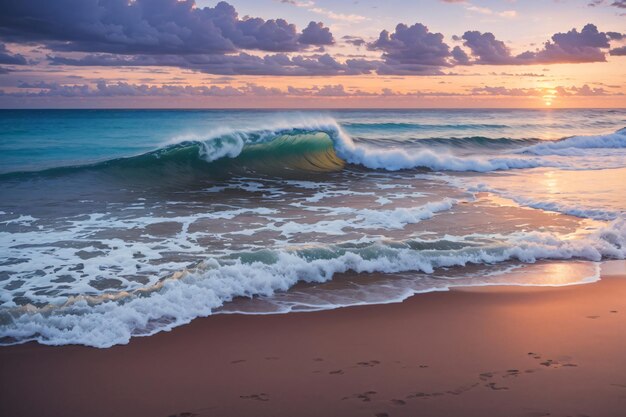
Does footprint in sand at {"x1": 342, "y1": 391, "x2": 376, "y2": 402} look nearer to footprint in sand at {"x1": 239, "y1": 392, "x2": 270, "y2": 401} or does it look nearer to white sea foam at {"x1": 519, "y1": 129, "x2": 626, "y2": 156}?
footprint in sand at {"x1": 239, "y1": 392, "x2": 270, "y2": 401}

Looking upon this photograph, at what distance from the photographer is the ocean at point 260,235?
6086 millimetres

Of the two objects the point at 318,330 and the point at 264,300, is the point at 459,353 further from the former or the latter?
the point at 264,300

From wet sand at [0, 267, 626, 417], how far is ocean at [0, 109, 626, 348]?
1.51 ft

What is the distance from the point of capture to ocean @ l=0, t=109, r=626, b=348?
6.09m

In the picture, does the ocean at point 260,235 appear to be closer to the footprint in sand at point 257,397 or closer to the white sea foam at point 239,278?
the white sea foam at point 239,278

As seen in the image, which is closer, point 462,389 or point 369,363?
point 462,389

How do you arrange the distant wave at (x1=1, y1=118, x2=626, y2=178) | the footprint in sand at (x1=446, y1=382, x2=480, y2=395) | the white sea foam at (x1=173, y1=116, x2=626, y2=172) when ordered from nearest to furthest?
the footprint in sand at (x1=446, y1=382, x2=480, y2=395), the distant wave at (x1=1, y1=118, x2=626, y2=178), the white sea foam at (x1=173, y1=116, x2=626, y2=172)

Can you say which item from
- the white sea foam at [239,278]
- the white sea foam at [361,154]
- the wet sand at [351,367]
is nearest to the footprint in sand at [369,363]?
the wet sand at [351,367]

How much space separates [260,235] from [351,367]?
15.8 feet

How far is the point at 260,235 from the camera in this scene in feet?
29.8

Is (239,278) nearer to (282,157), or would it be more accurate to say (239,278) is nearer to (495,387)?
(495,387)

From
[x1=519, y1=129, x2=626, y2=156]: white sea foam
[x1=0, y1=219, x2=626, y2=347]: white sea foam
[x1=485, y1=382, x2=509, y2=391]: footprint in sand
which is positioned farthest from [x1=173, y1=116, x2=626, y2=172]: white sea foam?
[x1=485, y1=382, x2=509, y2=391]: footprint in sand

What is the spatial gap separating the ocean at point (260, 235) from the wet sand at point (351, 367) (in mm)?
460

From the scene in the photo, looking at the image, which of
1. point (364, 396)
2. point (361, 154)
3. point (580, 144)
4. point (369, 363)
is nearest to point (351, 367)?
point (369, 363)
